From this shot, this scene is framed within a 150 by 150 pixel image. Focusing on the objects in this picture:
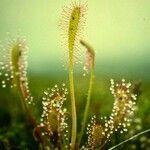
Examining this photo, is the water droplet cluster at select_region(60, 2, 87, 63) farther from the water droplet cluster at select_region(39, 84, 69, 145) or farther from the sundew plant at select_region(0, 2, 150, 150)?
the water droplet cluster at select_region(39, 84, 69, 145)

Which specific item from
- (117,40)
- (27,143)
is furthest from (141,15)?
(27,143)

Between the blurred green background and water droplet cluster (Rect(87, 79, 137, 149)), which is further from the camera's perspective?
the blurred green background

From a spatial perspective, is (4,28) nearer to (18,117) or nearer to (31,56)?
(31,56)

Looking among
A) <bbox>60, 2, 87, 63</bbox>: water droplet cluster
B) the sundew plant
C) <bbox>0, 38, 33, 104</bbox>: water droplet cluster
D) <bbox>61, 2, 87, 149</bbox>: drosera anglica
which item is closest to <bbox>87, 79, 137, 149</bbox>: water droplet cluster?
the sundew plant

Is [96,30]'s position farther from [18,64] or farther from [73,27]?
[18,64]

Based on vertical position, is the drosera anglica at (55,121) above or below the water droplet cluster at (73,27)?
below

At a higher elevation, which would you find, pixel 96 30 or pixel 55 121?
pixel 96 30

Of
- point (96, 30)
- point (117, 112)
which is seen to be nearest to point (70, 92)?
point (117, 112)

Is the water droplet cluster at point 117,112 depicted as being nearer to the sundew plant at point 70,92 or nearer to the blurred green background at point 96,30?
the sundew plant at point 70,92

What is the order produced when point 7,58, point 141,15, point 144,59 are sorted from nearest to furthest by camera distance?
1. point 7,58
2. point 141,15
3. point 144,59

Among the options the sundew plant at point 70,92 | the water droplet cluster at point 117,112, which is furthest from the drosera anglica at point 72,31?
the water droplet cluster at point 117,112

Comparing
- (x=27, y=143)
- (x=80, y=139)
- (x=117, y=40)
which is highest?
(x=117, y=40)
